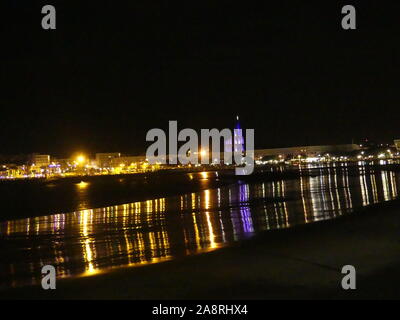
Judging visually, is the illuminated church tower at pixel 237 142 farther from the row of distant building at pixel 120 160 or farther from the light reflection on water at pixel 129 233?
the light reflection on water at pixel 129 233

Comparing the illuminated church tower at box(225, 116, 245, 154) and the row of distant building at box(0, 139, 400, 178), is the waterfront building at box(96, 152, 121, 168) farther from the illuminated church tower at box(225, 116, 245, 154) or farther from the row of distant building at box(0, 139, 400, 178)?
the illuminated church tower at box(225, 116, 245, 154)

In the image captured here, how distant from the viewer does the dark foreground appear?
7.62m

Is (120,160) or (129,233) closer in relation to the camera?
(129,233)

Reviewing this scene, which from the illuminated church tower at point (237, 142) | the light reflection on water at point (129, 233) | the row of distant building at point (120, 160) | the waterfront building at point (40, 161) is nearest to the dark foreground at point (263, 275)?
the light reflection on water at point (129, 233)

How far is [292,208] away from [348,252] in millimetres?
11510

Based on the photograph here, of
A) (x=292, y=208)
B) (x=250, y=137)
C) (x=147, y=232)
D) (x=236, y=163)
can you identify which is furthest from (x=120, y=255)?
(x=250, y=137)

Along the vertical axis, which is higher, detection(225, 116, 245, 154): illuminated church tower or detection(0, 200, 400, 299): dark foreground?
detection(225, 116, 245, 154): illuminated church tower

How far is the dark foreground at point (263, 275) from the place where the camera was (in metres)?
7.62

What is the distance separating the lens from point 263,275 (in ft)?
28.5

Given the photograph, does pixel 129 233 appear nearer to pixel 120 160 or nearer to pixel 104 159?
pixel 120 160

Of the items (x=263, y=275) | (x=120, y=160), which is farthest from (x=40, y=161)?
(x=263, y=275)

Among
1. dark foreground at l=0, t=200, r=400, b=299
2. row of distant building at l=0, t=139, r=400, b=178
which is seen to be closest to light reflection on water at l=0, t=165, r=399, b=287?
dark foreground at l=0, t=200, r=400, b=299
